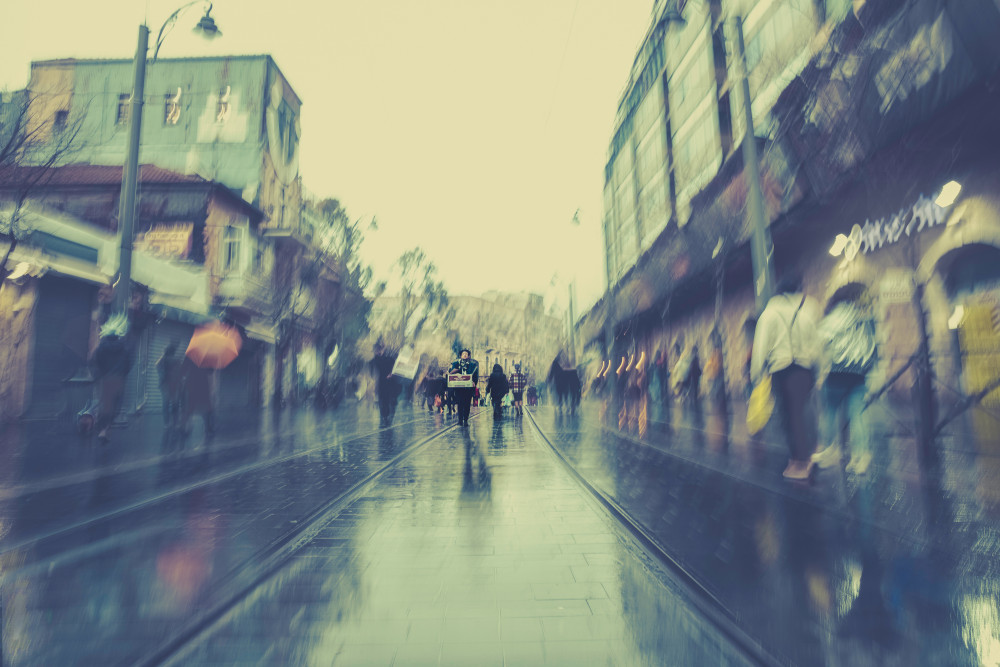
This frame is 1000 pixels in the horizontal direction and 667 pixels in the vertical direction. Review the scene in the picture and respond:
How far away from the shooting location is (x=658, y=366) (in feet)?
58.6

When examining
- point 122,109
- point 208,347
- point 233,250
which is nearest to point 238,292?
point 233,250

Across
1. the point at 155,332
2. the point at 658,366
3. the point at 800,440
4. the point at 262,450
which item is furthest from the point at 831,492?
the point at 155,332

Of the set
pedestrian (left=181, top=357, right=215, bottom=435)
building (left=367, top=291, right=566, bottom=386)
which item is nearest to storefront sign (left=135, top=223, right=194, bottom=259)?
pedestrian (left=181, top=357, right=215, bottom=435)

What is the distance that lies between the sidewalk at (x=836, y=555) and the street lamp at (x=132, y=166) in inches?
315

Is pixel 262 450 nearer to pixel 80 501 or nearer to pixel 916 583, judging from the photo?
pixel 80 501

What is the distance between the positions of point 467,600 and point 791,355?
4.17m

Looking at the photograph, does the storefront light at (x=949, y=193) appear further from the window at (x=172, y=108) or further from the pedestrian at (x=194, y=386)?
the window at (x=172, y=108)

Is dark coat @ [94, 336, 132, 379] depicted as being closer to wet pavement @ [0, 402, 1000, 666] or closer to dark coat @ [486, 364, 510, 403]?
wet pavement @ [0, 402, 1000, 666]

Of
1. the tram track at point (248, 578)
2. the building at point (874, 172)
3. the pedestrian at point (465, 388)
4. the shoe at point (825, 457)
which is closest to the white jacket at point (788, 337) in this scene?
the shoe at point (825, 457)

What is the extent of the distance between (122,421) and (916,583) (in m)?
17.6

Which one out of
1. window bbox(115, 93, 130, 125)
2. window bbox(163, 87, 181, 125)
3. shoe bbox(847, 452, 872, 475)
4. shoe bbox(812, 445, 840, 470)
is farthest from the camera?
window bbox(163, 87, 181, 125)

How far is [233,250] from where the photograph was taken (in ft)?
87.6

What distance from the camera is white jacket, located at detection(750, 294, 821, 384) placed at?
628 cm

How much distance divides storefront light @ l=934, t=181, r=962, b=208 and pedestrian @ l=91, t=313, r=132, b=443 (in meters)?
12.0
